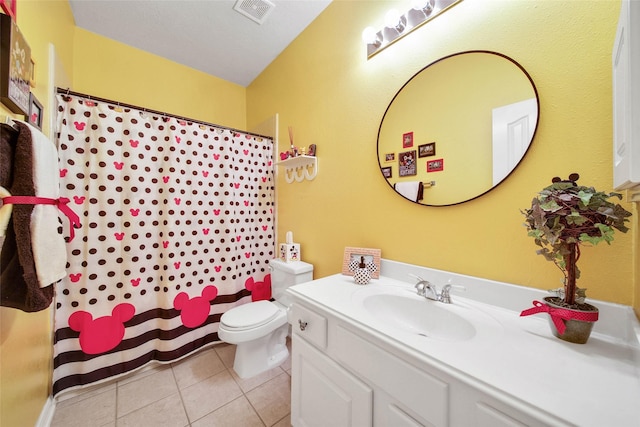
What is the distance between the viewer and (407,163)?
3.92 feet

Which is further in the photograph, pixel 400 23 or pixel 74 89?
pixel 74 89

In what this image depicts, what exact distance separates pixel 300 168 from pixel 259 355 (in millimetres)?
1437

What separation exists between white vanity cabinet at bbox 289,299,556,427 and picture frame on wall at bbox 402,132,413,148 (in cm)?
92

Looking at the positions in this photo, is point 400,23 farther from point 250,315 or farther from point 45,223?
point 250,315

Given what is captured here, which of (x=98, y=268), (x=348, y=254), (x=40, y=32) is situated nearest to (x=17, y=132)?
(x=40, y=32)

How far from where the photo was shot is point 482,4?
969 millimetres

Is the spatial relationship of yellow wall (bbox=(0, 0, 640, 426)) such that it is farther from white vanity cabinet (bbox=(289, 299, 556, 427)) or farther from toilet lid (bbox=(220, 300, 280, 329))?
white vanity cabinet (bbox=(289, 299, 556, 427))

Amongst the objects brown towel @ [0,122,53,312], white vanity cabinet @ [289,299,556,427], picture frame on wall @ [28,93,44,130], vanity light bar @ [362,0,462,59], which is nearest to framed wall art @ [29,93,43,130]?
picture frame on wall @ [28,93,44,130]

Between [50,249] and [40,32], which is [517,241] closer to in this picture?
[50,249]

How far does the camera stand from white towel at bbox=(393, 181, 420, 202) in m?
1.16

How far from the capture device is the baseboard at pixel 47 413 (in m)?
1.15

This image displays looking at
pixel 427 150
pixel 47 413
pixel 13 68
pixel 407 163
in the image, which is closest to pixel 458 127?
pixel 427 150

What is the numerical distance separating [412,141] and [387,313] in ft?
2.84

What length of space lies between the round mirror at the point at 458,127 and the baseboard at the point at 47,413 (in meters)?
2.19
